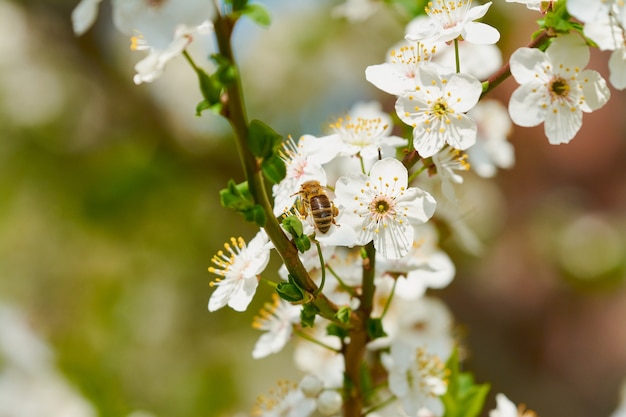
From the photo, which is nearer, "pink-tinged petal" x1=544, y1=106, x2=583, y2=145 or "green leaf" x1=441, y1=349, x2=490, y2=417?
"pink-tinged petal" x1=544, y1=106, x2=583, y2=145

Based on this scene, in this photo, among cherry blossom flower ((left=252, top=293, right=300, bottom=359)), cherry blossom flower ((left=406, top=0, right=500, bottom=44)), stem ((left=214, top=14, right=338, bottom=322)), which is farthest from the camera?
cherry blossom flower ((left=252, top=293, right=300, bottom=359))

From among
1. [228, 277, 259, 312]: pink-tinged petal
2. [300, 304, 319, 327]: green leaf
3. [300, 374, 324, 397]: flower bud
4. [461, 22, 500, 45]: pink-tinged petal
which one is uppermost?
[461, 22, 500, 45]: pink-tinged petal

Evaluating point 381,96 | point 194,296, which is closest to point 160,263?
point 194,296

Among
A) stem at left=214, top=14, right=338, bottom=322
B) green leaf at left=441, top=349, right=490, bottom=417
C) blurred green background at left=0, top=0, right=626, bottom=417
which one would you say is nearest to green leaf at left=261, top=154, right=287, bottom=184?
stem at left=214, top=14, right=338, bottom=322

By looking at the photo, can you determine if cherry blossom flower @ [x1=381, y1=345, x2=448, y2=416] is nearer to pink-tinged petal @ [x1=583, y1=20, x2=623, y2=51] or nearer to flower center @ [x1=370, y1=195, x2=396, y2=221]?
flower center @ [x1=370, y1=195, x2=396, y2=221]

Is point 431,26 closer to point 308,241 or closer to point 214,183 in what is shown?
point 308,241

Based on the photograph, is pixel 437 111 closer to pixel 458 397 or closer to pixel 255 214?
pixel 255 214
